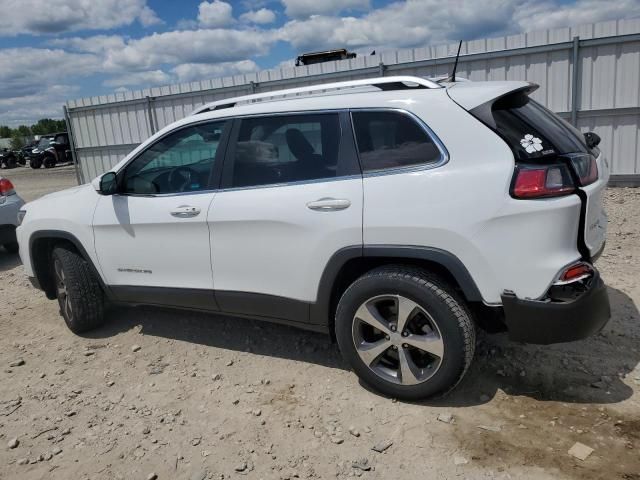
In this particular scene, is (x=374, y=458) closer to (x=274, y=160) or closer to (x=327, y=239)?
(x=327, y=239)

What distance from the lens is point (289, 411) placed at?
3273 mm

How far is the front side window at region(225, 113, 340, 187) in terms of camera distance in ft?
10.8

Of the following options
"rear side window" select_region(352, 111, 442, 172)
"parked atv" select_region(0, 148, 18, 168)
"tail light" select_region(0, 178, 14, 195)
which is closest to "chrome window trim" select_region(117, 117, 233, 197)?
"rear side window" select_region(352, 111, 442, 172)

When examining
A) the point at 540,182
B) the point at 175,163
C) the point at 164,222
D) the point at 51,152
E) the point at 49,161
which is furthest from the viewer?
the point at 49,161

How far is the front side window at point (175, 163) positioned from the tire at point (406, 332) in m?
1.48

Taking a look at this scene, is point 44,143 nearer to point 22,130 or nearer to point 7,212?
point 7,212

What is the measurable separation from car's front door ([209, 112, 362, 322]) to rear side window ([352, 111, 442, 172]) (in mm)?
78

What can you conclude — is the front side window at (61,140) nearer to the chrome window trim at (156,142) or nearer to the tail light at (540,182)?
the chrome window trim at (156,142)

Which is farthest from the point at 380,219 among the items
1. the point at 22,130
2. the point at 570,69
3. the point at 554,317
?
the point at 22,130

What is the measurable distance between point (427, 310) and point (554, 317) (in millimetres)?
641

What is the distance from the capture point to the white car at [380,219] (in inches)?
108

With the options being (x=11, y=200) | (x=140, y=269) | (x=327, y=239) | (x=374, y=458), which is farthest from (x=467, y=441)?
(x=11, y=200)

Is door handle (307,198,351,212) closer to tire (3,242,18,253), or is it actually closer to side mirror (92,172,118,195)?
side mirror (92,172,118,195)

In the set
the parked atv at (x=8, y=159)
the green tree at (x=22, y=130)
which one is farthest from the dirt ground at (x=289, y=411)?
the green tree at (x=22, y=130)
